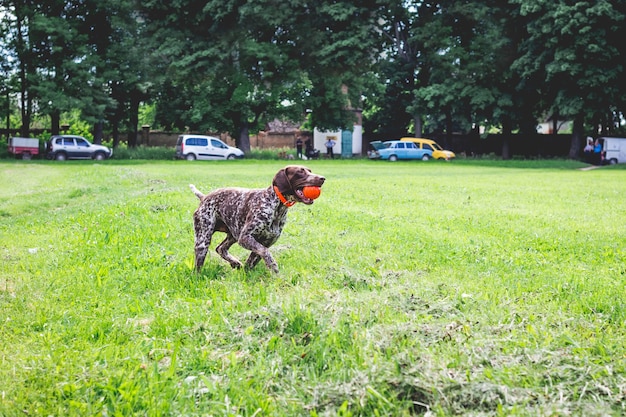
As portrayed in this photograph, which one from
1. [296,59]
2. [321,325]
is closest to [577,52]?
[296,59]

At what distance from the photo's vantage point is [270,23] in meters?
38.4

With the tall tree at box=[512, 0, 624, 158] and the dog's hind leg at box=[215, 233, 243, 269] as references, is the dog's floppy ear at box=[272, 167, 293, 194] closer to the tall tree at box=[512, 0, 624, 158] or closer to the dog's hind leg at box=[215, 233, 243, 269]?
the dog's hind leg at box=[215, 233, 243, 269]

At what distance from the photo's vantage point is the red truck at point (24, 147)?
3581 cm

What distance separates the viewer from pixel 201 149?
40.1 meters

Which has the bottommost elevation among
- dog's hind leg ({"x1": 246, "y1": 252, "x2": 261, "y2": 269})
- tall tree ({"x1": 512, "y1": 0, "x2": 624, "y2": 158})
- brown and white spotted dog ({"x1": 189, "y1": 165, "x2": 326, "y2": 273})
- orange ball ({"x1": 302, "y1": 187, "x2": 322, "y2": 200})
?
dog's hind leg ({"x1": 246, "y1": 252, "x2": 261, "y2": 269})

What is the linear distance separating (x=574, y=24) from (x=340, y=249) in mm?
32151

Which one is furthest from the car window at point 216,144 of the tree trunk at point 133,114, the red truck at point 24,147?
the red truck at point 24,147

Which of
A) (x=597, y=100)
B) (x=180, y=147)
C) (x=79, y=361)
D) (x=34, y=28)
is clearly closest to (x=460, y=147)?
(x=597, y=100)

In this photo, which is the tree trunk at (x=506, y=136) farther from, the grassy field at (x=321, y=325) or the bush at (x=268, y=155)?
the grassy field at (x=321, y=325)

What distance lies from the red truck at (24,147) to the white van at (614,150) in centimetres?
3481

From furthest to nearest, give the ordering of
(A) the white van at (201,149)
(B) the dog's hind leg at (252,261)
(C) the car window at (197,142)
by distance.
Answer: (C) the car window at (197,142), (A) the white van at (201,149), (B) the dog's hind leg at (252,261)

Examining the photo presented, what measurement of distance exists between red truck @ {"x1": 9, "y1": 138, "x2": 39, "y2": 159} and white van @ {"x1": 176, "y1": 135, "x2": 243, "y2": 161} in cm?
853

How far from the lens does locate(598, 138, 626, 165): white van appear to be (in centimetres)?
3816

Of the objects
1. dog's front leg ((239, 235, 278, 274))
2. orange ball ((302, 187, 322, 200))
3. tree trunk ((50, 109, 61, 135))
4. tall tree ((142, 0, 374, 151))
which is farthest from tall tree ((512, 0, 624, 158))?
dog's front leg ((239, 235, 278, 274))
